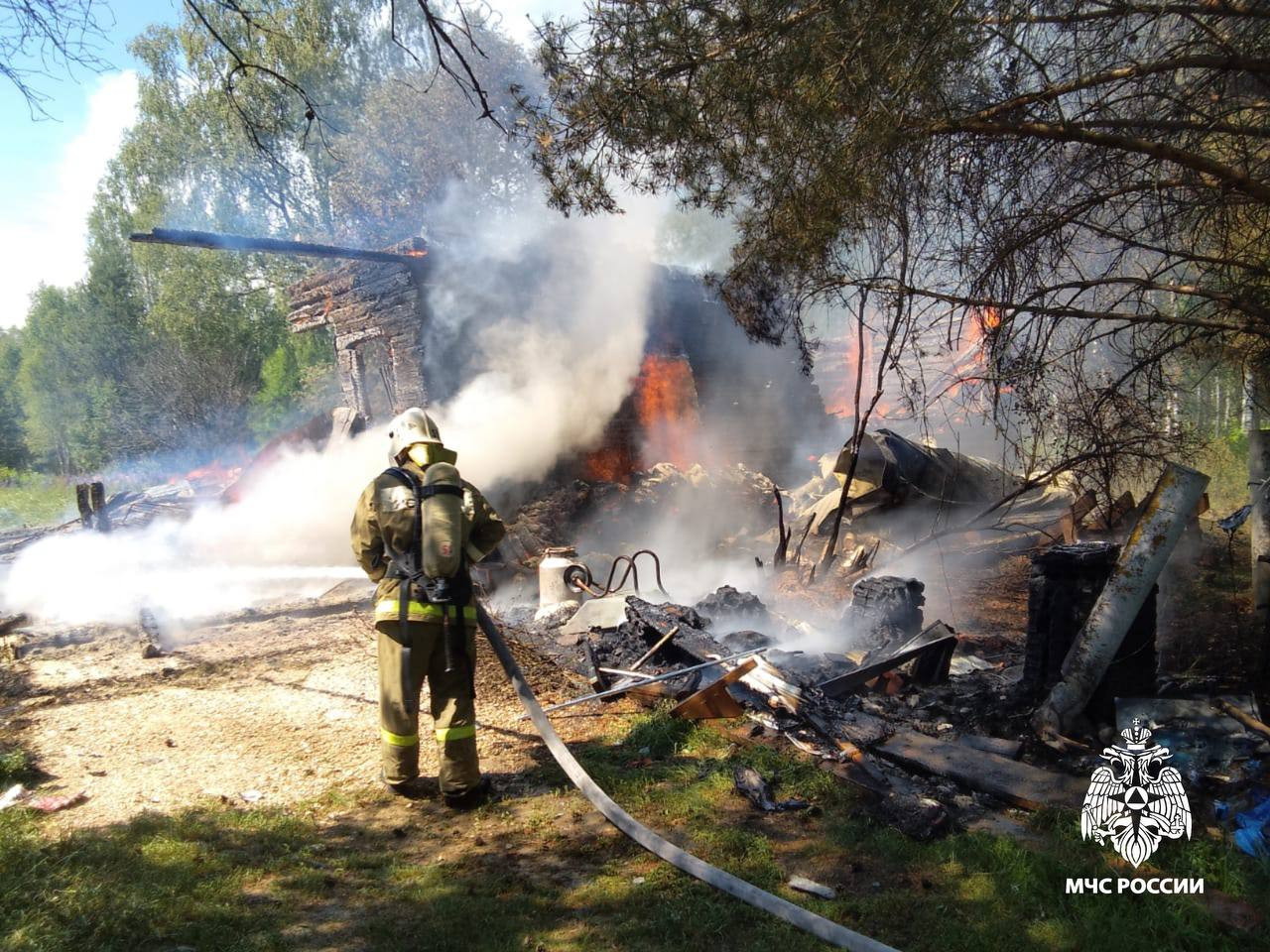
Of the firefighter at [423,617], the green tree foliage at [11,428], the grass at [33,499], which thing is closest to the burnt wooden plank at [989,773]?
the firefighter at [423,617]

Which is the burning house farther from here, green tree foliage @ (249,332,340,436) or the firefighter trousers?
green tree foliage @ (249,332,340,436)

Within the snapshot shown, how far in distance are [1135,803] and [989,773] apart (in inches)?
26.6

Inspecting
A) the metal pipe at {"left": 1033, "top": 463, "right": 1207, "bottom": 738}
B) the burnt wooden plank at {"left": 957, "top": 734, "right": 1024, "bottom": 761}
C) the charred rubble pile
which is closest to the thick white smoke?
the charred rubble pile

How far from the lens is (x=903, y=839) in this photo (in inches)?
141

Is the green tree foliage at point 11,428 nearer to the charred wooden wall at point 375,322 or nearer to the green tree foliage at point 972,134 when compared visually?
the charred wooden wall at point 375,322

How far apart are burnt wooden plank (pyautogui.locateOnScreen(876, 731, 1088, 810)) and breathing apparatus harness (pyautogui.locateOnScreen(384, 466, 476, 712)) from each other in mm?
2484

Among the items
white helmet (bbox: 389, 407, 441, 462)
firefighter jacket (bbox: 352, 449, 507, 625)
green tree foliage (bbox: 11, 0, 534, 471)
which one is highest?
green tree foliage (bbox: 11, 0, 534, 471)

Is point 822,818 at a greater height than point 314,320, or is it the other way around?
point 314,320

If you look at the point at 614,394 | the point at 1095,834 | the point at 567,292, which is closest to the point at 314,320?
the point at 567,292

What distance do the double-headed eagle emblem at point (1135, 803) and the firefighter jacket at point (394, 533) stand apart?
10.5 ft

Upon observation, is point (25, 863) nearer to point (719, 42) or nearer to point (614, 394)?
point (719, 42)

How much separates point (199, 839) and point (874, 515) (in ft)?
30.8

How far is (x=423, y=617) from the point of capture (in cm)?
418

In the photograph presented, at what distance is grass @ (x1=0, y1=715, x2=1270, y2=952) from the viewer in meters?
2.85
